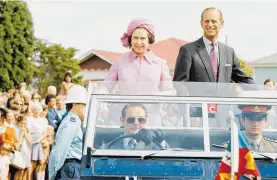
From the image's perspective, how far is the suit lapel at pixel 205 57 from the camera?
9.07m

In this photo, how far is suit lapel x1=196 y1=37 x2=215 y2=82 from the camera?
9.07 meters

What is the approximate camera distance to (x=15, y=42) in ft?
166

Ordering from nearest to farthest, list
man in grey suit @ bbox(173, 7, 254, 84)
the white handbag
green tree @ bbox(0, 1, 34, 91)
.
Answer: man in grey suit @ bbox(173, 7, 254, 84) < the white handbag < green tree @ bbox(0, 1, 34, 91)

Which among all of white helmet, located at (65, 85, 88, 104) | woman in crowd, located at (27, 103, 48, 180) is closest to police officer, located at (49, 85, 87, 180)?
white helmet, located at (65, 85, 88, 104)

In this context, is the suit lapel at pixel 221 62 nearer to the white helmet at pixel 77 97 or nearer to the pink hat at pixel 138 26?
the pink hat at pixel 138 26

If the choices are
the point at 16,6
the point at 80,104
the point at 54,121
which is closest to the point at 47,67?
the point at 16,6

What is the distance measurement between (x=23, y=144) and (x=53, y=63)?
1973 inches

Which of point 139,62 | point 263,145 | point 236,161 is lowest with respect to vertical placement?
point 236,161

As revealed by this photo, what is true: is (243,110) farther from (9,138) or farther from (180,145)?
(9,138)

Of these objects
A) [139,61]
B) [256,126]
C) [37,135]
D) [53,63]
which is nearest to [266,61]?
[53,63]

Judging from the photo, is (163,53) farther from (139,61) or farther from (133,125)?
(133,125)

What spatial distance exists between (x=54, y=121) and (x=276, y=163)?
916 centimetres

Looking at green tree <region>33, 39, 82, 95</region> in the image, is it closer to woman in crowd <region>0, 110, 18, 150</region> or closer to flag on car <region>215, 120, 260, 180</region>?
woman in crowd <region>0, 110, 18, 150</region>

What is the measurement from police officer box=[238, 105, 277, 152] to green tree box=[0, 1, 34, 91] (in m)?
40.3
